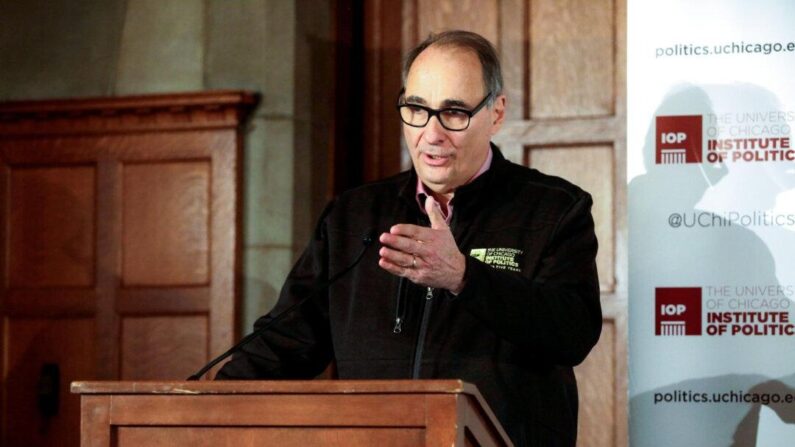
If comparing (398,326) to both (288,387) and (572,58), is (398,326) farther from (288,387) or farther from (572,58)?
(572,58)

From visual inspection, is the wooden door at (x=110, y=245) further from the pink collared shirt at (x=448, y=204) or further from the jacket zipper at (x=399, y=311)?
the jacket zipper at (x=399, y=311)

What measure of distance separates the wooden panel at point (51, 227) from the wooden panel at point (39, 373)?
0.18m

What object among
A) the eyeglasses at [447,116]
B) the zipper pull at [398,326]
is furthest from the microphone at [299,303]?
the eyeglasses at [447,116]

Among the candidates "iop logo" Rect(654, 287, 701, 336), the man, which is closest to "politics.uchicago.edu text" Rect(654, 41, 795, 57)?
"iop logo" Rect(654, 287, 701, 336)

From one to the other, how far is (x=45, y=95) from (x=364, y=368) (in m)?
2.64

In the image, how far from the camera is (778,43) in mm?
3672

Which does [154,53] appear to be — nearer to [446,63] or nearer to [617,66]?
[617,66]

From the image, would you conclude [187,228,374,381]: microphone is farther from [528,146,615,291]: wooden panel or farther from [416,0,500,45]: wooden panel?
[416,0,500,45]: wooden panel

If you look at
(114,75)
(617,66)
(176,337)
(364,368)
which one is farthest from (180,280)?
(364,368)

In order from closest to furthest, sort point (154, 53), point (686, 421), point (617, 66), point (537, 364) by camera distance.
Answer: point (537, 364)
point (686, 421)
point (617, 66)
point (154, 53)

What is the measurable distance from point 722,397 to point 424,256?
1584 millimetres

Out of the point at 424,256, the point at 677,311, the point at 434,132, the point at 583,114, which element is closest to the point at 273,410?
the point at 424,256

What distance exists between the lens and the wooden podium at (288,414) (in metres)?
2.02

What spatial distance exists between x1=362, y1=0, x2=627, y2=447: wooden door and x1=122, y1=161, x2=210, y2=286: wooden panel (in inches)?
42.8
